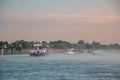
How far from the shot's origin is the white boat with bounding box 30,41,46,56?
3586 cm

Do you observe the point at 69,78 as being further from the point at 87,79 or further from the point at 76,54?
the point at 76,54

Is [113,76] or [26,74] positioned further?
[26,74]

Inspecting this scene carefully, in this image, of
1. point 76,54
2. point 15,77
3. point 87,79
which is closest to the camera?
point 87,79

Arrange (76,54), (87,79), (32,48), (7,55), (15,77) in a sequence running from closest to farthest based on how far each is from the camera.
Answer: (87,79) → (15,77) → (32,48) → (7,55) → (76,54)

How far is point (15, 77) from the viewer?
1855cm

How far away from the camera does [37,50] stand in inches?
1431

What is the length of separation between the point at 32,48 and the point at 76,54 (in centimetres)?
921

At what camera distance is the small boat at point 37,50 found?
35.9 metres

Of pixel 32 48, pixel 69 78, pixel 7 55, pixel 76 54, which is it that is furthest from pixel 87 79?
pixel 76 54

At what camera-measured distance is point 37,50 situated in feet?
119

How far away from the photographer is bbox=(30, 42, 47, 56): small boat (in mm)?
35875

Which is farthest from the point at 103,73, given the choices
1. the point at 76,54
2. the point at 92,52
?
the point at 76,54

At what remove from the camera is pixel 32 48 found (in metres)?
36.2

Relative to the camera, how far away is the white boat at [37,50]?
35.9 metres
